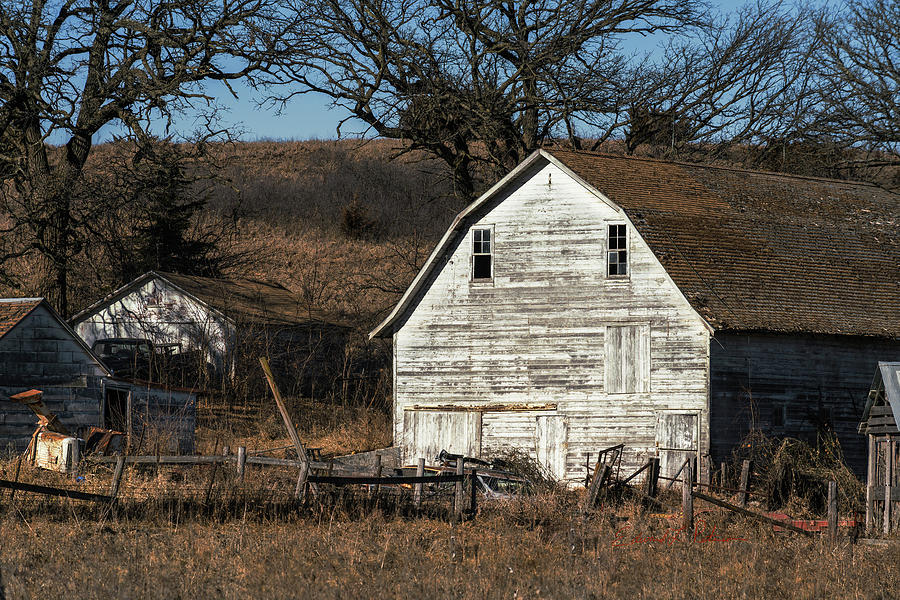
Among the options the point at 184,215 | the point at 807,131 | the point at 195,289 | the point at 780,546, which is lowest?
the point at 780,546

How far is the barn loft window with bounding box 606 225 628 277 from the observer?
88.3 feet

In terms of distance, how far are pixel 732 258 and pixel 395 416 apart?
9.25 meters

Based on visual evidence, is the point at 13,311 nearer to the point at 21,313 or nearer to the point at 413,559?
the point at 21,313

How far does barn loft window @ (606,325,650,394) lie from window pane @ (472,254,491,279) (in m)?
3.47

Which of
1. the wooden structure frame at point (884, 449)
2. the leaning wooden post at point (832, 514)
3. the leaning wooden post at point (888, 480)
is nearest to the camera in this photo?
the leaning wooden post at point (832, 514)

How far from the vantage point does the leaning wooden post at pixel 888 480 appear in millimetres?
17609

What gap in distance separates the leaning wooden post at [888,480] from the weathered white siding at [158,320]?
79.7 ft

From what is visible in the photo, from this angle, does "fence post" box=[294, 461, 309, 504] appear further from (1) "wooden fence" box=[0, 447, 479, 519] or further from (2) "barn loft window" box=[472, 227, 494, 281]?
(2) "barn loft window" box=[472, 227, 494, 281]

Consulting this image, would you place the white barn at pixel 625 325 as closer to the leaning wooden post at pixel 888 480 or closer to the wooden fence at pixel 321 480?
the leaning wooden post at pixel 888 480

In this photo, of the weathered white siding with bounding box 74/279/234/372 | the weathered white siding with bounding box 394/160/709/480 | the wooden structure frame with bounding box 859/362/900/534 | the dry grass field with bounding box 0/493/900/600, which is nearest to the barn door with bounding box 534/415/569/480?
the weathered white siding with bounding box 394/160/709/480

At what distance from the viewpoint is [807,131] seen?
41594 mm

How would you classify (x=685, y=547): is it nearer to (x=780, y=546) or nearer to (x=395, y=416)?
(x=780, y=546)

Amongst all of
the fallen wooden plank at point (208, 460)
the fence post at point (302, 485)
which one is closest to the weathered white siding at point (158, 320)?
the fallen wooden plank at point (208, 460)

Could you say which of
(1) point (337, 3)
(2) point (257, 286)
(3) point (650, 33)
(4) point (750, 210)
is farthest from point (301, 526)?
(2) point (257, 286)
